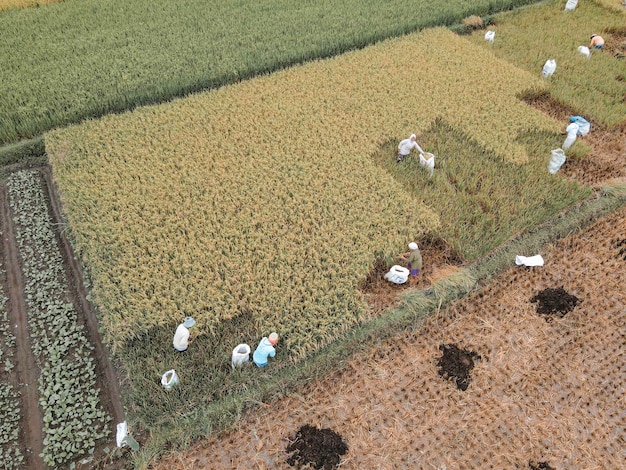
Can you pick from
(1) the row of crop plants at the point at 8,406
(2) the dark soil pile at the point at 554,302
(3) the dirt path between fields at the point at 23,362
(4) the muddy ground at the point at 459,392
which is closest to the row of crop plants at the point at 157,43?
(3) the dirt path between fields at the point at 23,362

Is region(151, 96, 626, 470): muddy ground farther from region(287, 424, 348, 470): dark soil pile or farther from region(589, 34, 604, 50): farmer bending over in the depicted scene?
region(589, 34, 604, 50): farmer bending over

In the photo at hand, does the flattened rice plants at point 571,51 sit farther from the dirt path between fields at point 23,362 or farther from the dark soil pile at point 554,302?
the dirt path between fields at point 23,362

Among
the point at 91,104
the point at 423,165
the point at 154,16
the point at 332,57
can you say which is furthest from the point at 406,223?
the point at 154,16

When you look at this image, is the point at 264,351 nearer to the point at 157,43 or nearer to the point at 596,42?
the point at 157,43

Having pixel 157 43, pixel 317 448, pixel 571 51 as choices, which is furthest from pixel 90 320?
pixel 571 51

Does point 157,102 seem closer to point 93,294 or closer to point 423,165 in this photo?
point 93,294
